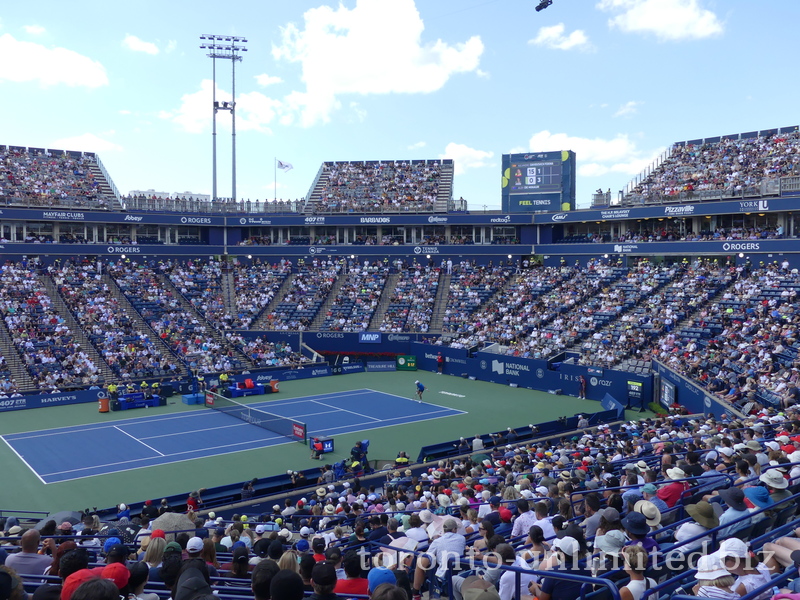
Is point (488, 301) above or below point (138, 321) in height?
above

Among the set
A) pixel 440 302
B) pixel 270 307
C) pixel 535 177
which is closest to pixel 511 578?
pixel 440 302

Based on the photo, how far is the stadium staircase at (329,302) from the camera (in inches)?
2042

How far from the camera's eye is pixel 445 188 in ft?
210

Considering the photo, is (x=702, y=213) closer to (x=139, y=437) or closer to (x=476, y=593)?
(x=139, y=437)

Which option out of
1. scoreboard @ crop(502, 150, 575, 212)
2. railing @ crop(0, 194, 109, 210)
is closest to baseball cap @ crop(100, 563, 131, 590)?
scoreboard @ crop(502, 150, 575, 212)

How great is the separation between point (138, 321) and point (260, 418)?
61.9 ft

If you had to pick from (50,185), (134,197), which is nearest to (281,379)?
(134,197)

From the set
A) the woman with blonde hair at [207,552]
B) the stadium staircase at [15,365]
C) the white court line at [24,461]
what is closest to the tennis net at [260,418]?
the white court line at [24,461]

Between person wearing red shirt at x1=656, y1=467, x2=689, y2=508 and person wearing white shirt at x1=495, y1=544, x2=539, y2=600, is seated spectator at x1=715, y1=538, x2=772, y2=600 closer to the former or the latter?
person wearing white shirt at x1=495, y1=544, x2=539, y2=600

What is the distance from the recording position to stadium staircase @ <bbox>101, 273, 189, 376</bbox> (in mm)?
43750

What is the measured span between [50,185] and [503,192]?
127 feet

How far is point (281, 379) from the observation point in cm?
4422

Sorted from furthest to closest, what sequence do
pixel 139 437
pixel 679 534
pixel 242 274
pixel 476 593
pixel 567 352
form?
pixel 242 274 < pixel 567 352 < pixel 139 437 < pixel 679 534 < pixel 476 593

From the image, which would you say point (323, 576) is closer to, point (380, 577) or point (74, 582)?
point (380, 577)
